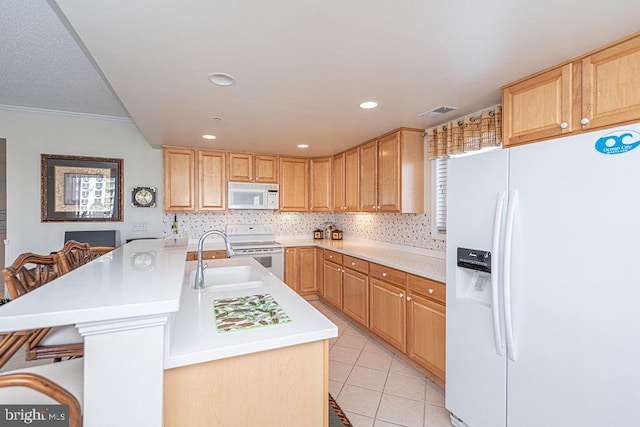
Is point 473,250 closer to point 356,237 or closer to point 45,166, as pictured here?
point 356,237

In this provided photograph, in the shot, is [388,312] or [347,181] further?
[347,181]

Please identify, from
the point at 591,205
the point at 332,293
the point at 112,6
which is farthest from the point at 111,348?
the point at 332,293

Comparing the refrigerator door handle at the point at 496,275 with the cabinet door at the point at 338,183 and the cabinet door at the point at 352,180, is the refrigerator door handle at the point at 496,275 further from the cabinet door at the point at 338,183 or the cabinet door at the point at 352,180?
the cabinet door at the point at 338,183

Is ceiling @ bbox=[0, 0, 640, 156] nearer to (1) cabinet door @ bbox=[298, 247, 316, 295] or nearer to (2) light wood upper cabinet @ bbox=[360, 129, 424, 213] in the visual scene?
(2) light wood upper cabinet @ bbox=[360, 129, 424, 213]

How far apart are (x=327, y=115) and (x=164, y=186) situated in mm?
2518

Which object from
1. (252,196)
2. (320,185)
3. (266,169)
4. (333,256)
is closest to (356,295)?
(333,256)

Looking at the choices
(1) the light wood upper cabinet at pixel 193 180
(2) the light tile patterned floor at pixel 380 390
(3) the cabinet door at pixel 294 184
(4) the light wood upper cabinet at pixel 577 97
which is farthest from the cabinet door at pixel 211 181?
(4) the light wood upper cabinet at pixel 577 97

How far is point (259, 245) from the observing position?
13.8ft

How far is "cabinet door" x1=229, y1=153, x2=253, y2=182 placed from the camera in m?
4.25

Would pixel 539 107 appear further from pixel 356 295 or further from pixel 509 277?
pixel 356 295

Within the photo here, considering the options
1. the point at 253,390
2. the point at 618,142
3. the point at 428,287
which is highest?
the point at 618,142

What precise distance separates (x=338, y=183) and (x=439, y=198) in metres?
1.72

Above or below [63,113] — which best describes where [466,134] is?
below

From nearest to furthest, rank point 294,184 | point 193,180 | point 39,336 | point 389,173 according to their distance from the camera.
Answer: point 39,336 → point 389,173 → point 193,180 → point 294,184
